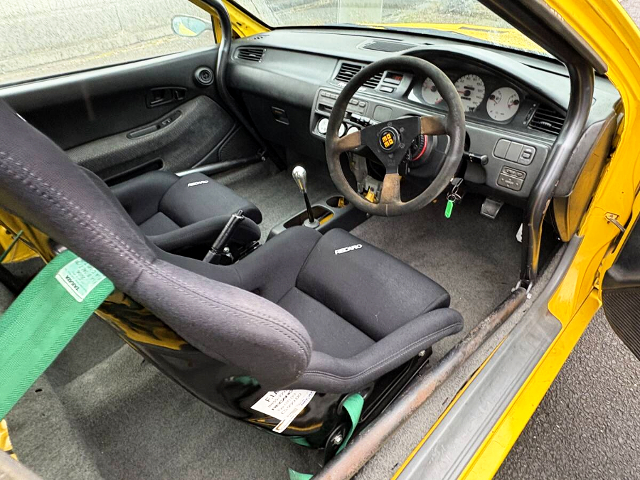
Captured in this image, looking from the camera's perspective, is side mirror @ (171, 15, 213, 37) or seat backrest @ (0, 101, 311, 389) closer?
seat backrest @ (0, 101, 311, 389)

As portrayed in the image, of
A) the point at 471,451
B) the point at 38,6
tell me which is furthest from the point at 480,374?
the point at 38,6

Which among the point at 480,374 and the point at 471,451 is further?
the point at 480,374

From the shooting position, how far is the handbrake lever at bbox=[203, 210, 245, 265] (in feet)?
4.28

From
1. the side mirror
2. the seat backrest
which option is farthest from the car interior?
the side mirror

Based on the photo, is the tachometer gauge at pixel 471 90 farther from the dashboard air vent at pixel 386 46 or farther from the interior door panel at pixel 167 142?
the interior door panel at pixel 167 142

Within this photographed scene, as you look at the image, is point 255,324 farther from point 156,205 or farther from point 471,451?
point 156,205

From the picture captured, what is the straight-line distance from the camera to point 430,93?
4.56ft

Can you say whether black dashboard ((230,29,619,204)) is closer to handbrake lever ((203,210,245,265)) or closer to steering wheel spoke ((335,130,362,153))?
steering wheel spoke ((335,130,362,153))

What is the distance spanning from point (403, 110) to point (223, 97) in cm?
109

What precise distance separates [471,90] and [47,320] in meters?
1.34

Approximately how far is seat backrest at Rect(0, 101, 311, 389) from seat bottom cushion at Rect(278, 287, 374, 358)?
1.85 feet

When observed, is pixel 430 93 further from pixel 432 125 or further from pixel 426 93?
pixel 432 125

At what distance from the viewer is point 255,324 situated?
0.45 m

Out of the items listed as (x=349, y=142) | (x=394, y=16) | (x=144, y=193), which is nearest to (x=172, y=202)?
(x=144, y=193)
